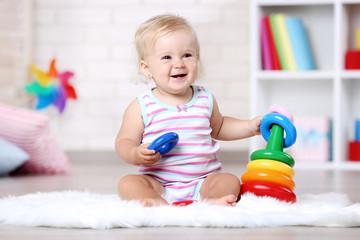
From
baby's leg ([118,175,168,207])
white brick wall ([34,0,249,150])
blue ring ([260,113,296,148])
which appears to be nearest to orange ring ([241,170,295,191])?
blue ring ([260,113,296,148])

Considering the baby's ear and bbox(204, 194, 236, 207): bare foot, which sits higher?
the baby's ear

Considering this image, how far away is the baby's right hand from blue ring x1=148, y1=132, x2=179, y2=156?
0.4 inches

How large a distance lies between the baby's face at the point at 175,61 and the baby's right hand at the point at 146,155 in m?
0.20

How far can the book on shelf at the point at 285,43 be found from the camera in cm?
303

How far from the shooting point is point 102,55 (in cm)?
341

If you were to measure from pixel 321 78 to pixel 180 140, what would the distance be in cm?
161

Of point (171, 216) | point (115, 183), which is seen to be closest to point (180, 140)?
point (171, 216)

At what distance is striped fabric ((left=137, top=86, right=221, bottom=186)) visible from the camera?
151 centimetres

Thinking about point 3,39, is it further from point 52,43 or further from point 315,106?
point 315,106

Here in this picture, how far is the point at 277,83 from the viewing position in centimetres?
323

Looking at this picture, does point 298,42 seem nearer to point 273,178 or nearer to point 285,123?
point 285,123

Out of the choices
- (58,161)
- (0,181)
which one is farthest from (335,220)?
(58,161)

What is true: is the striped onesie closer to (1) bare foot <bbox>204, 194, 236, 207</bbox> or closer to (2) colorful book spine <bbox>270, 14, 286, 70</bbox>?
(1) bare foot <bbox>204, 194, 236, 207</bbox>

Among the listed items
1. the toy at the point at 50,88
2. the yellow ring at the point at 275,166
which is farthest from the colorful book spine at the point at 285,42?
the yellow ring at the point at 275,166
